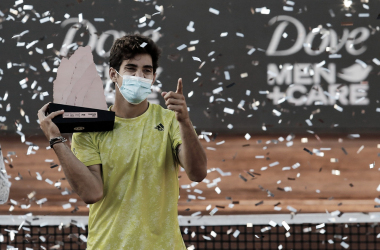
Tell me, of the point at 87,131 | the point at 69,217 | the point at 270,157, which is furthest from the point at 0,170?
the point at 270,157

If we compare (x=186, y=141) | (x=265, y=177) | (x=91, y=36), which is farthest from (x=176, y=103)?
(x=265, y=177)

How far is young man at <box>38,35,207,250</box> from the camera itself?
5.50 ft

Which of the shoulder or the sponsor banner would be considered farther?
the sponsor banner

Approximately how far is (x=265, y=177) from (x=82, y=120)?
473 centimetres

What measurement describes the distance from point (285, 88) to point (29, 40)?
3.16m

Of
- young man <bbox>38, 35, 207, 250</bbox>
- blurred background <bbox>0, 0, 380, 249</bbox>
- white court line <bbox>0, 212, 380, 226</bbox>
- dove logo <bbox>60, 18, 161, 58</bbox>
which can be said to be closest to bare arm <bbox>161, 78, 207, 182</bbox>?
young man <bbox>38, 35, 207, 250</bbox>

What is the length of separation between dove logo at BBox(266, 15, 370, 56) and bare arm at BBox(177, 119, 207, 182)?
3742 mm

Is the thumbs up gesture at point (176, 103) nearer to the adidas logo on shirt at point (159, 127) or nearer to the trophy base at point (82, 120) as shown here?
the adidas logo on shirt at point (159, 127)

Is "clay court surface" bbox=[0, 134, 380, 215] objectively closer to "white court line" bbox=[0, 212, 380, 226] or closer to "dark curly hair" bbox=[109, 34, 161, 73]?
"white court line" bbox=[0, 212, 380, 226]

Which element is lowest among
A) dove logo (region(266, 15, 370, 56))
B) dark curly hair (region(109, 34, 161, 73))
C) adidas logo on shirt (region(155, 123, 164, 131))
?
adidas logo on shirt (region(155, 123, 164, 131))

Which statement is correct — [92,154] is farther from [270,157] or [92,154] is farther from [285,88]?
[270,157]

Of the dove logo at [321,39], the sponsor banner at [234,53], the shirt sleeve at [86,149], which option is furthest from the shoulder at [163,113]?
the dove logo at [321,39]

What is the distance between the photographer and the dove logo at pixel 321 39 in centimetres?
520

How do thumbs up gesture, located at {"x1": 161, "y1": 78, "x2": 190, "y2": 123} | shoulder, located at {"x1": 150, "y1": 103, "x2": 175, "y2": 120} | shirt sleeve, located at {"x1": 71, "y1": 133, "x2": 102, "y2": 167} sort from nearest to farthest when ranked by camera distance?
thumbs up gesture, located at {"x1": 161, "y1": 78, "x2": 190, "y2": 123}
shirt sleeve, located at {"x1": 71, "y1": 133, "x2": 102, "y2": 167}
shoulder, located at {"x1": 150, "y1": 103, "x2": 175, "y2": 120}
